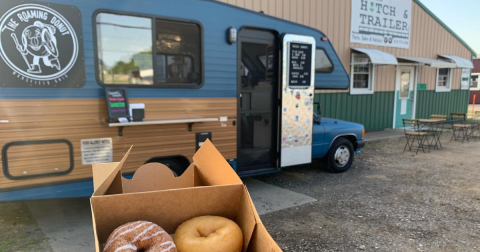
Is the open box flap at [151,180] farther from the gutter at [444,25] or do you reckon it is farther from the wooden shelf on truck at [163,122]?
the gutter at [444,25]

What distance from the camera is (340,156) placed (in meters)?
6.62

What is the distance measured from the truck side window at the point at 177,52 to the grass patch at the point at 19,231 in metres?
2.27

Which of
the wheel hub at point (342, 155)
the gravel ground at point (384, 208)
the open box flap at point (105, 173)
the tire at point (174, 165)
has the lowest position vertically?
the gravel ground at point (384, 208)

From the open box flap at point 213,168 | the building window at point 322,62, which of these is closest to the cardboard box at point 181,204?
the open box flap at point 213,168

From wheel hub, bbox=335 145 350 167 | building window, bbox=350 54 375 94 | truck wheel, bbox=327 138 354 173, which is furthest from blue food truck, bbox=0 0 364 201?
building window, bbox=350 54 375 94

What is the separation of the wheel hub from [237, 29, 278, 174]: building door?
1664 mm

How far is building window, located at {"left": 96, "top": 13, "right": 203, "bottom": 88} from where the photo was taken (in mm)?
3871

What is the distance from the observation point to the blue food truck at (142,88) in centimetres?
344

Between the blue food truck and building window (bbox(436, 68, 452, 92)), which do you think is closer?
the blue food truck

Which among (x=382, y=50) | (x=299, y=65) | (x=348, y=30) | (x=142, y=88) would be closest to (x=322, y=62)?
(x=299, y=65)

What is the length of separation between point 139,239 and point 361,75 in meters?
11.7

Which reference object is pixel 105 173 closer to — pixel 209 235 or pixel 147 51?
pixel 209 235

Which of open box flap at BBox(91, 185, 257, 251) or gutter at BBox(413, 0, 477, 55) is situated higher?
gutter at BBox(413, 0, 477, 55)

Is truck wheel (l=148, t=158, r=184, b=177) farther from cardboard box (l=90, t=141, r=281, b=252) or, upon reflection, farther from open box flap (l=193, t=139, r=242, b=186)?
cardboard box (l=90, t=141, r=281, b=252)
